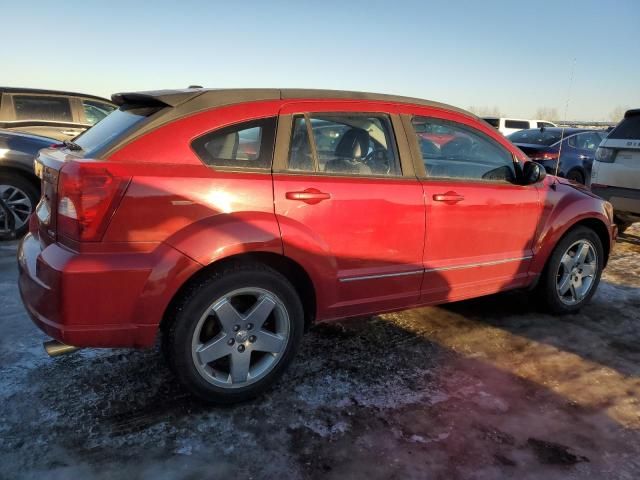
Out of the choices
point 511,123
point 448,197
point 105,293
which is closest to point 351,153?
point 448,197

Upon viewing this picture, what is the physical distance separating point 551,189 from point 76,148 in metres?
3.40

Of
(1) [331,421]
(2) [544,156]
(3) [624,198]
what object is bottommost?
(1) [331,421]

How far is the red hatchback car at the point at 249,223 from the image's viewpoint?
8.20 ft

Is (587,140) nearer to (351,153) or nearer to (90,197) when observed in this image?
(351,153)

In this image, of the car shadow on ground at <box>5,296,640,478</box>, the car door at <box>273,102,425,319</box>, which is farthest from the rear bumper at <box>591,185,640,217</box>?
the car door at <box>273,102,425,319</box>

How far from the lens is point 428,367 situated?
135 inches

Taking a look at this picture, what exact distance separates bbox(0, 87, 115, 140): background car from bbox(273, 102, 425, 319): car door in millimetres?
5451

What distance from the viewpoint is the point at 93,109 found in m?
8.07

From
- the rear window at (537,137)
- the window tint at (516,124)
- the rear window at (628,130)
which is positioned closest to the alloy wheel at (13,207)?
the rear window at (628,130)

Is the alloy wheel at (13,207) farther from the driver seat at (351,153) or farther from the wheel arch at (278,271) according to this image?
the driver seat at (351,153)

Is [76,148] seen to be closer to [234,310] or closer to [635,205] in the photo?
[234,310]

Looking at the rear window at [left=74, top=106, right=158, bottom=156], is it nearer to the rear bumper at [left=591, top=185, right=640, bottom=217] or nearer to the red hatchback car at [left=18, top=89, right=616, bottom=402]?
the red hatchback car at [left=18, top=89, right=616, bottom=402]

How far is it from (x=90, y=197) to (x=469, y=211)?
93.7 inches

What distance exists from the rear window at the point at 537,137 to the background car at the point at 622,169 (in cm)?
417
